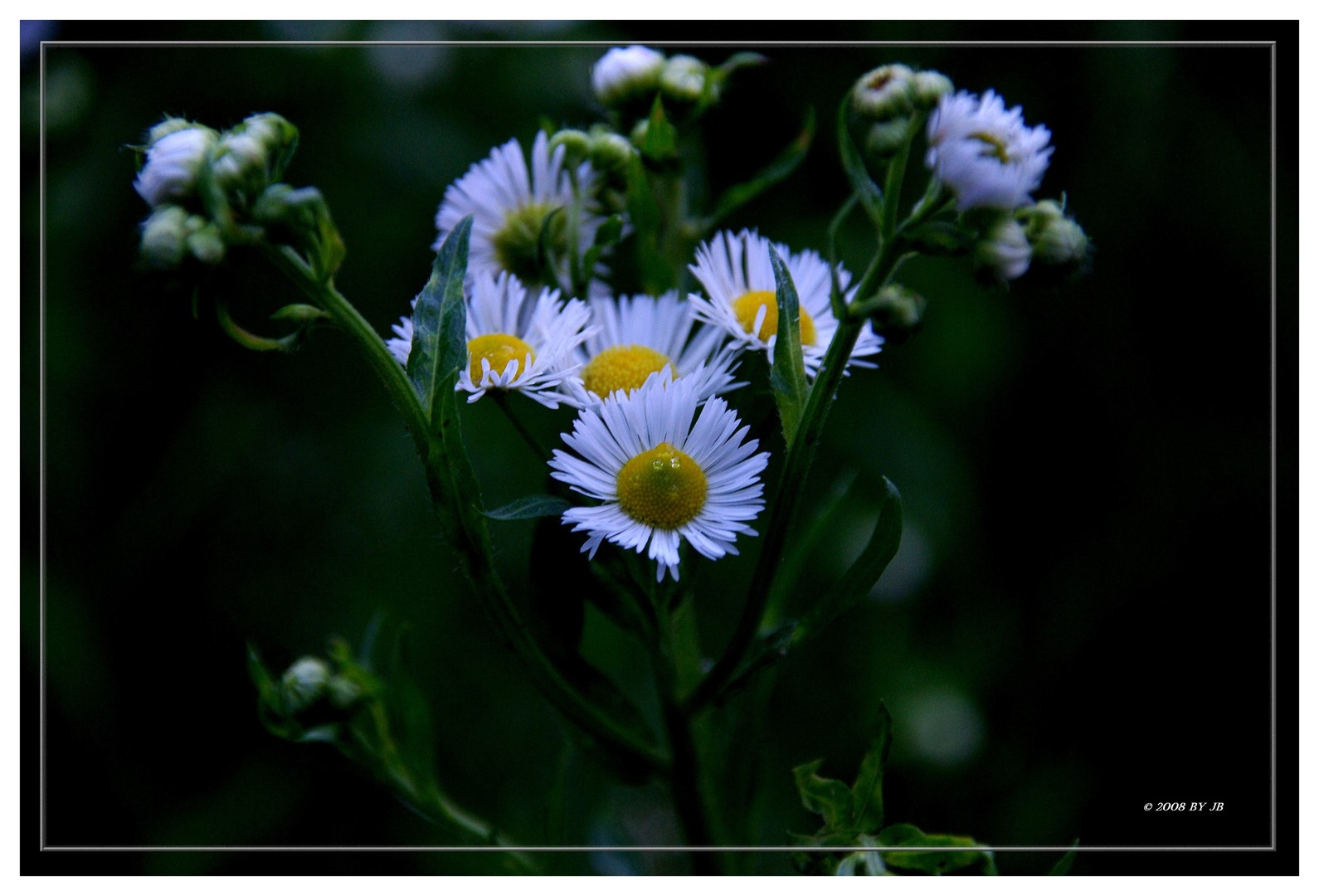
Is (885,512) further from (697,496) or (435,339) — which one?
(435,339)

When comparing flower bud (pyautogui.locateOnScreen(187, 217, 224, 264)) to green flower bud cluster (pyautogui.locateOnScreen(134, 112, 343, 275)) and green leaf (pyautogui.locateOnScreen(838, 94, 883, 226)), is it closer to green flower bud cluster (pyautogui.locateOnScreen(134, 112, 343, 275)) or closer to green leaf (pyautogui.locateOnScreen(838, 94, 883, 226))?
green flower bud cluster (pyautogui.locateOnScreen(134, 112, 343, 275))

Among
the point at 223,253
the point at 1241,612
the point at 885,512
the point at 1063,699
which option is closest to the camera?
the point at 223,253

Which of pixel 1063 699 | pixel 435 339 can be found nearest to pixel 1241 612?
pixel 1063 699

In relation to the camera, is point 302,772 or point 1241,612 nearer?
point 1241,612

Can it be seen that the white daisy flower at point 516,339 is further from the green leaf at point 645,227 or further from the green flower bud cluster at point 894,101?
the green flower bud cluster at point 894,101

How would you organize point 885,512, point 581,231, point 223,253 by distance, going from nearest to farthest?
1. point 223,253
2. point 885,512
3. point 581,231

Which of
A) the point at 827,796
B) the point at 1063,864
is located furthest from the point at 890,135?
the point at 1063,864

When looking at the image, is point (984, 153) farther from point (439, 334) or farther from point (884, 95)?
point (439, 334)
